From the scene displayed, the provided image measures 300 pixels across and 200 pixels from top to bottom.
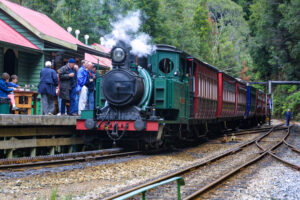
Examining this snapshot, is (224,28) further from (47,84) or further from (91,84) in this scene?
(47,84)

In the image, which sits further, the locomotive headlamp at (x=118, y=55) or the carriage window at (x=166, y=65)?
the carriage window at (x=166, y=65)

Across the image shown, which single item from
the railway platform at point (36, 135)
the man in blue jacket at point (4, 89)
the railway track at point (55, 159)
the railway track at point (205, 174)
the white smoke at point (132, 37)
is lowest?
the railway track at point (205, 174)

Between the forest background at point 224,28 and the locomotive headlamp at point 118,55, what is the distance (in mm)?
13750

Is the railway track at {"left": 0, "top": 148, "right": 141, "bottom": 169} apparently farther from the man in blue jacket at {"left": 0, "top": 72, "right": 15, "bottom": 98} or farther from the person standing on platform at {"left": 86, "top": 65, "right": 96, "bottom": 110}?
the man in blue jacket at {"left": 0, "top": 72, "right": 15, "bottom": 98}

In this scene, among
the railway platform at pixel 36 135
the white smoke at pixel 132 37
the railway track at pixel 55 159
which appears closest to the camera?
the railway track at pixel 55 159

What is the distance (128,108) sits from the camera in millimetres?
10867

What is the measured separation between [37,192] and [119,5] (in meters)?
22.7

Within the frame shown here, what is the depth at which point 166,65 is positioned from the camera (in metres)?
11.8

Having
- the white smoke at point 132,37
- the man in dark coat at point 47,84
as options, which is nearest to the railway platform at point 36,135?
the man in dark coat at point 47,84

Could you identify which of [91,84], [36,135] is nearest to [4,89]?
[36,135]

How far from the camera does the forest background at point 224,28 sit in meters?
25.4

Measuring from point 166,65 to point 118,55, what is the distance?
167cm

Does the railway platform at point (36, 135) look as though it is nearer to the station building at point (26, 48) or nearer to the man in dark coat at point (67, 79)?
the man in dark coat at point (67, 79)

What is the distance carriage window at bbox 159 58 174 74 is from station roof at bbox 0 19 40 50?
5153 mm
